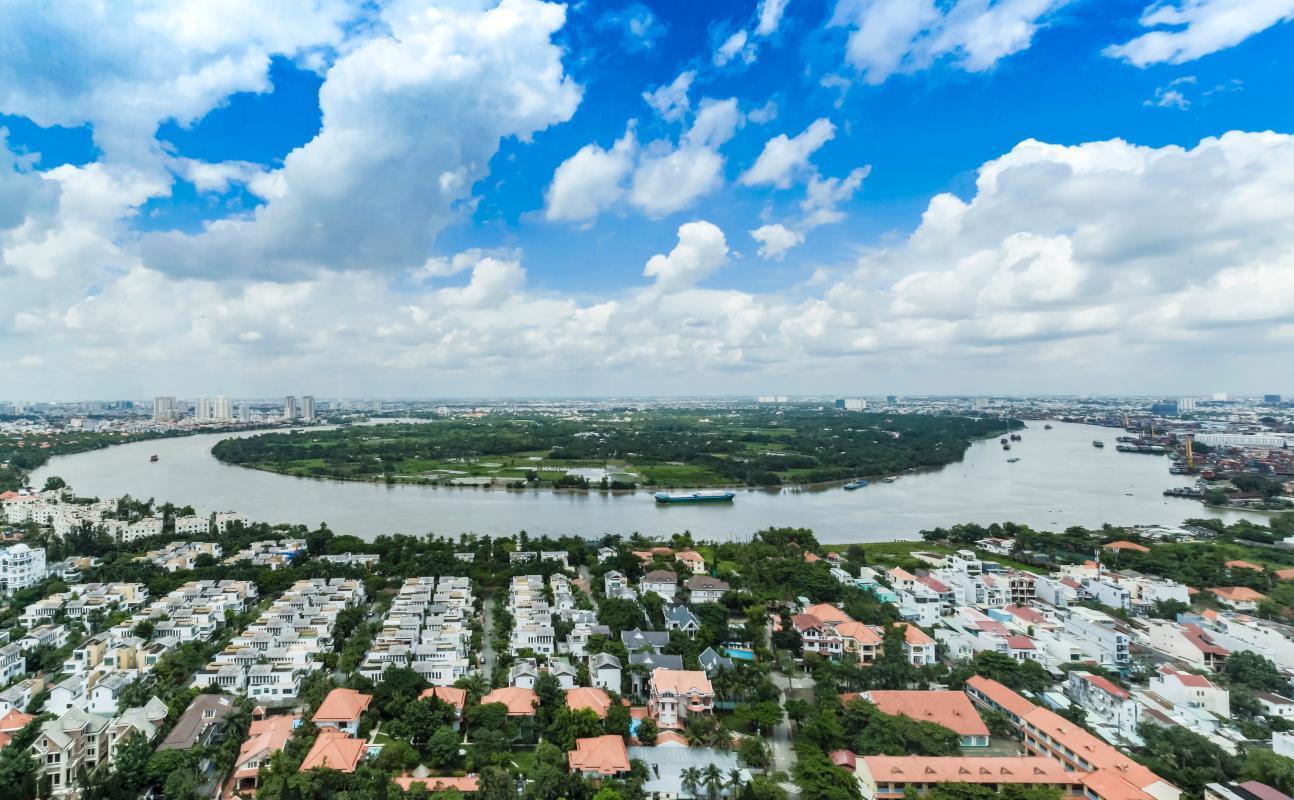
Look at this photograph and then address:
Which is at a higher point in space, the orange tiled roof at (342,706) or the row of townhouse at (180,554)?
the row of townhouse at (180,554)

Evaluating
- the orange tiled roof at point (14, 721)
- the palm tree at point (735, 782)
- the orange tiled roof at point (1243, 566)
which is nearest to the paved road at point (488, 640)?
the palm tree at point (735, 782)

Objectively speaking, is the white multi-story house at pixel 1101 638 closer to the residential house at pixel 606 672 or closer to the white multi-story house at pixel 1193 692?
the white multi-story house at pixel 1193 692

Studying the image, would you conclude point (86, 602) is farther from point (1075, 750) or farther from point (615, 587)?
point (1075, 750)

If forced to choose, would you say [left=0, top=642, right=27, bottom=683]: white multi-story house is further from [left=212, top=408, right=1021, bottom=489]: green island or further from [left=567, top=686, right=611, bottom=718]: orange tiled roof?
[left=212, top=408, right=1021, bottom=489]: green island

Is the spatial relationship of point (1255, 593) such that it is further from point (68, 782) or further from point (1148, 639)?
point (68, 782)

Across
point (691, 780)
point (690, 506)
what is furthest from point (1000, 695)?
point (690, 506)

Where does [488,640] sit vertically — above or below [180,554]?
below
